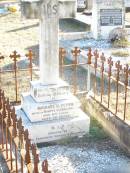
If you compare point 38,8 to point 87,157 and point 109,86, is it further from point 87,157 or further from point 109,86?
point 87,157

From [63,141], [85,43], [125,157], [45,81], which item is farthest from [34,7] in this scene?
[85,43]

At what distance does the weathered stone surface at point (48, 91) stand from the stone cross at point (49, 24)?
93 millimetres

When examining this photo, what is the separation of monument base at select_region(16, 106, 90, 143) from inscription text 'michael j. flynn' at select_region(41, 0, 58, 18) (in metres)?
1.52

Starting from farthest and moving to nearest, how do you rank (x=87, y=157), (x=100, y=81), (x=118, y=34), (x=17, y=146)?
1. (x=118, y=34)
2. (x=100, y=81)
3. (x=87, y=157)
4. (x=17, y=146)

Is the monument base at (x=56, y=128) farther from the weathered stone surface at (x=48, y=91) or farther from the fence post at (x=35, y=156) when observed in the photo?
the fence post at (x=35, y=156)

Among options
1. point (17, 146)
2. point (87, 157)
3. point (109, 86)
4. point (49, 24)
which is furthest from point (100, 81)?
point (17, 146)

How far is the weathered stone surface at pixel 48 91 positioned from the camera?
6211 millimetres

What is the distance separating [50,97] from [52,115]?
261 mm

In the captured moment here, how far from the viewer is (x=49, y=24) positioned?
6.04m

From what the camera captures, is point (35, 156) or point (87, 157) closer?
point (35, 156)

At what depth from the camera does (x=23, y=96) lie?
6.50 m

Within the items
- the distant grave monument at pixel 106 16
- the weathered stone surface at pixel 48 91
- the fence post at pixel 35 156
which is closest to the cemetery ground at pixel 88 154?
the weathered stone surface at pixel 48 91

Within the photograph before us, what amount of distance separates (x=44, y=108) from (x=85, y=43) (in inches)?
243

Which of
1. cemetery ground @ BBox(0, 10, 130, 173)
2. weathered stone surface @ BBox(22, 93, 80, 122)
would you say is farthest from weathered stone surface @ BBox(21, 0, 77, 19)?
cemetery ground @ BBox(0, 10, 130, 173)
